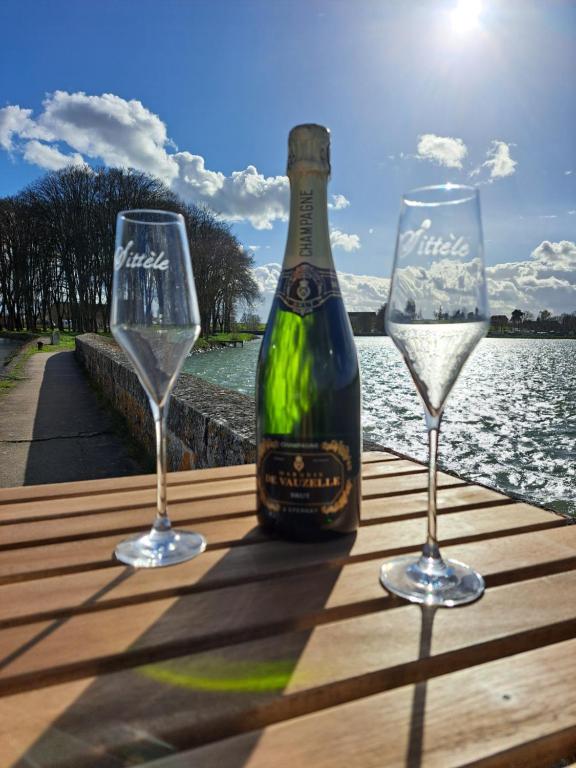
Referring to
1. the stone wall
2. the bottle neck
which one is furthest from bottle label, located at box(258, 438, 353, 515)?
the stone wall

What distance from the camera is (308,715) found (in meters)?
0.65

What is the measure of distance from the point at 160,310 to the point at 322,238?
454 mm

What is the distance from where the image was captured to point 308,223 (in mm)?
1314

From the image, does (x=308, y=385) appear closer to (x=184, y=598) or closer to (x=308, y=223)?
(x=308, y=223)

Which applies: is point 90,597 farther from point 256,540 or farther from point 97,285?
point 97,285

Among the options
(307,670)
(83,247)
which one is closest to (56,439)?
(307,670)

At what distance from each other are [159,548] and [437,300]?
2.32 ft

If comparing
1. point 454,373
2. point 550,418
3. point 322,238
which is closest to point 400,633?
point 454,373

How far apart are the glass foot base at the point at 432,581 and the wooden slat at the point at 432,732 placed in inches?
7.7

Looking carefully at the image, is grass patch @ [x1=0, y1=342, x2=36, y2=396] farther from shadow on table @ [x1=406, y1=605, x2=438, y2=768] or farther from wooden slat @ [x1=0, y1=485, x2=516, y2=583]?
shadow on table @ [x1=406, y1=605, x2=438, y2=768]

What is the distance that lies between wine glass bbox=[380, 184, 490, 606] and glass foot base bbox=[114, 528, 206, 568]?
1.27 ft

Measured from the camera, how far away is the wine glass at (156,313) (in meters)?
1.12

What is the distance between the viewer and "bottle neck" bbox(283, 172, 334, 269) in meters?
1.27

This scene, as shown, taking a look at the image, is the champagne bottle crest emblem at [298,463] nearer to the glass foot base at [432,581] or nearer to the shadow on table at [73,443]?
the glass foot base at [432,581]
